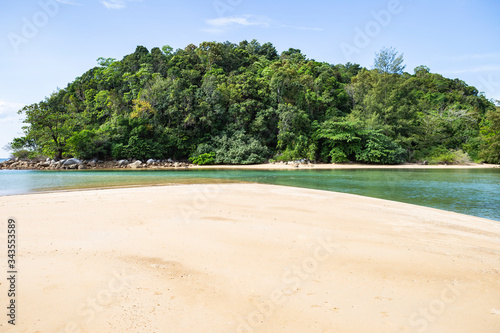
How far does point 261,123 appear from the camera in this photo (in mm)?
35469

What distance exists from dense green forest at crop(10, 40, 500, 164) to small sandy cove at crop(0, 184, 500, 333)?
28656 millimetres

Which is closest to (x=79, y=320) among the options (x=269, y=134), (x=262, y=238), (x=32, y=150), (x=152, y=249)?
(x=152, y=249)

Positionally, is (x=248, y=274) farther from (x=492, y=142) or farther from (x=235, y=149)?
(x=492, y=142)

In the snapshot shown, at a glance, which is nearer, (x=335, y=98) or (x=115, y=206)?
(x=115, y=206)

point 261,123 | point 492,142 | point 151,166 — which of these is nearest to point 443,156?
point 492,142

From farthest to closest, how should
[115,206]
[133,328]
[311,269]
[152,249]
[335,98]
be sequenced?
[335,98] → [115,206] → [152,249] → [311,269] → [133,328]

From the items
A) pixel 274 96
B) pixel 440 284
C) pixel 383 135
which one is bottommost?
pixel 440 284

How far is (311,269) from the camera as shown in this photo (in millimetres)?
3852

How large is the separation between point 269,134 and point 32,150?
30.9m

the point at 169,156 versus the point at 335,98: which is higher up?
the point at 335,98

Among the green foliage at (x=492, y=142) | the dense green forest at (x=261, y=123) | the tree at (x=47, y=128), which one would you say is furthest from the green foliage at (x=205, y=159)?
the green foliage at (x=492, y=142)

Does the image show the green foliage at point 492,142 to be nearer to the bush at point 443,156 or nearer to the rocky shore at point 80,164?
the bush at point 443,156

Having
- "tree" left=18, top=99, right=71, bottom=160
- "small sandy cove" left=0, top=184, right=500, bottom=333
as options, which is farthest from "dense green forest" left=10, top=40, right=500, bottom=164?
"small sandy cove" left=0, top=184, right=500, bottom=333

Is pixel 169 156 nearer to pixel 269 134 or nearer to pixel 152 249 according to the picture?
pixel 269 134
